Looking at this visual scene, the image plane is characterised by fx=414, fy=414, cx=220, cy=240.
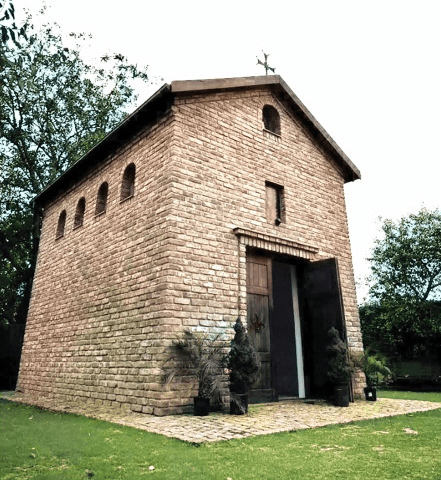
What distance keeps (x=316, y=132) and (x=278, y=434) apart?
27.8 feet

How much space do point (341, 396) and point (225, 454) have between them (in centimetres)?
475

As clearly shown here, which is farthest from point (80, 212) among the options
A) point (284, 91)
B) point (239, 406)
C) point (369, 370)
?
point (369, 370)

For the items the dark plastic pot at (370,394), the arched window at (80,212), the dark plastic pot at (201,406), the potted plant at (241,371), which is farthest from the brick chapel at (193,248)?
the potted plant at (241,371)

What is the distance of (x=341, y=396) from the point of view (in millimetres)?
8008

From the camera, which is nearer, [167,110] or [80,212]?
[167,110]

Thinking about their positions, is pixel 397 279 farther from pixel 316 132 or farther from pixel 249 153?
pixel 249 153

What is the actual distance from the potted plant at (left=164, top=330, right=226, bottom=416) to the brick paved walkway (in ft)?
1.05

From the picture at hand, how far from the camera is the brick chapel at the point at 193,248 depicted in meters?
7.46

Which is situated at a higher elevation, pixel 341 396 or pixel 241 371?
pixel 241 371

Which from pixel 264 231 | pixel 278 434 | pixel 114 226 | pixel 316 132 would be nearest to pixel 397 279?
pixel 316 132

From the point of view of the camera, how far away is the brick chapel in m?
7.46

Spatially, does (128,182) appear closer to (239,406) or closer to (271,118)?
(271,118)

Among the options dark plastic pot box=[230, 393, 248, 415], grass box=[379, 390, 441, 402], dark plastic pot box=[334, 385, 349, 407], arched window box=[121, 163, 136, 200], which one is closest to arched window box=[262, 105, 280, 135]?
arched window box=[121, 163, 136, 200]

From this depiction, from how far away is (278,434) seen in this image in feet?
16.3
